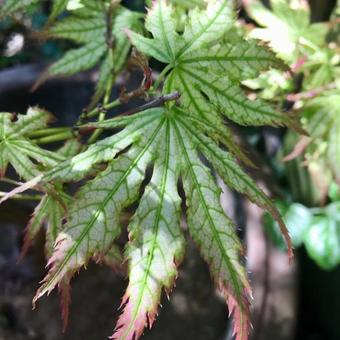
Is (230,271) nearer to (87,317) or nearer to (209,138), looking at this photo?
(209,138)

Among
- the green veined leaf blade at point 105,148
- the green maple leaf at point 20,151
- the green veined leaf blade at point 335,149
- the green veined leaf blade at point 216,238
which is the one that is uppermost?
the green veined leaf blade at point 105,148

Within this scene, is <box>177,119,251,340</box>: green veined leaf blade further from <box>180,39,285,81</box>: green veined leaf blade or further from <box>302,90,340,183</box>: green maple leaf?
<box>302,90,340,183</box>: green maple leaf

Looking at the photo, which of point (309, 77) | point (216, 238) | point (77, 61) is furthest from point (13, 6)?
point (309, 77)

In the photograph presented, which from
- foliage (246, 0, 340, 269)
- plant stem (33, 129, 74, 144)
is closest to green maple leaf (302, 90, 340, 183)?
foliage (246, 0, 340, 269)

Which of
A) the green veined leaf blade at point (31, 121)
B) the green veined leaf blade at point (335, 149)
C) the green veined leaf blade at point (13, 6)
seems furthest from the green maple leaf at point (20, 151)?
the green veined leaf blade at point (335, 149)

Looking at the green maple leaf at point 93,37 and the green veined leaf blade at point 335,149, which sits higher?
the green maple leaf at point 93,37

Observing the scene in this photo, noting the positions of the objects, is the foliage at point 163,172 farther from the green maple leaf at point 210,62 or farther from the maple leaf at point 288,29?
the maple leaf at point 288,29

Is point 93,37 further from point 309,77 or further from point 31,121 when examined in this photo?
point 309,77
